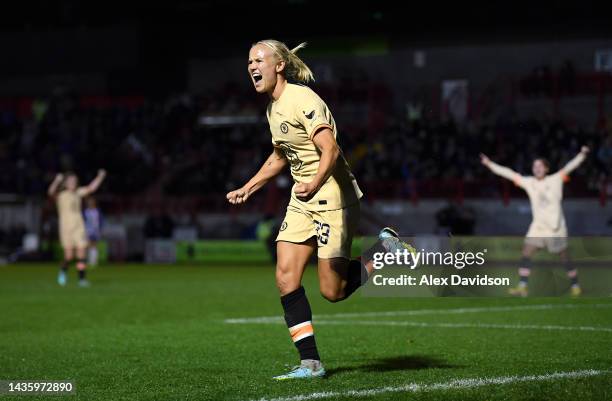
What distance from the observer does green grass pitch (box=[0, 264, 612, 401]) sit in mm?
7047

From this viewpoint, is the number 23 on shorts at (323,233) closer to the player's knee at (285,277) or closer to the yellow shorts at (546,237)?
the player's knee at (285,277)

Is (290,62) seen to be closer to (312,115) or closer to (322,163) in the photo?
(312,115)

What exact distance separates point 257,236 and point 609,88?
12343 millimetres

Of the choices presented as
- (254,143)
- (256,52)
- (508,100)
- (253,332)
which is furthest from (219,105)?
(256,52)

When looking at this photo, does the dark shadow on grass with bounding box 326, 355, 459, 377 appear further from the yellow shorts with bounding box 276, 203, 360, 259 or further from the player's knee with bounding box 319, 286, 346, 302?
the yellow shorts with bounding box 276, 203, 360, 259

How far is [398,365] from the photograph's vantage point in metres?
8.39

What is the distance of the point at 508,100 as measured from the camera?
114 feet

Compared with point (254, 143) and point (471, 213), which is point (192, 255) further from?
point (471, 213)

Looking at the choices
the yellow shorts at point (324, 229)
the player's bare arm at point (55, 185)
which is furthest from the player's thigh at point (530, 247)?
the yellow shorts at point (324, 229)

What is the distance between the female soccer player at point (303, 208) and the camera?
298 inches

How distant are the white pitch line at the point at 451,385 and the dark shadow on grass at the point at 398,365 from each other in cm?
87

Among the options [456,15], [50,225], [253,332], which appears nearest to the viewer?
[253,332]

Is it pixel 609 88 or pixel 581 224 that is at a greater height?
pixel 609 88

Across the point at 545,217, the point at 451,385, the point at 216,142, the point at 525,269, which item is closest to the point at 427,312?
the point at 525,269
